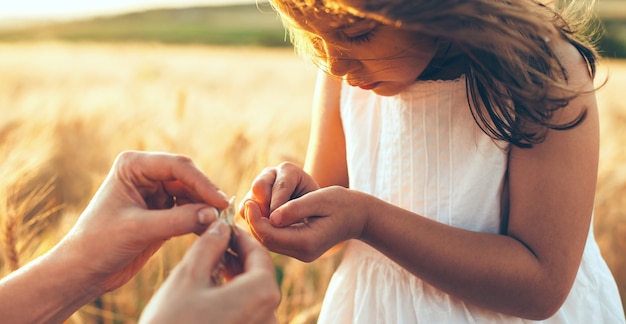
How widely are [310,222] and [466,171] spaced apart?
353 mm

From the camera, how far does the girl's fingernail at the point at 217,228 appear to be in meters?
0.90

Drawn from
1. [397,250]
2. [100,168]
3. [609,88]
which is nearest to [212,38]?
[609,88]

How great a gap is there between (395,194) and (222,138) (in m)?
1.33

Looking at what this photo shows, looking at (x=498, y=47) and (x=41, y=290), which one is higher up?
(x=498, y=47)

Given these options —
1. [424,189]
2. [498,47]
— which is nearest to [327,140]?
[424,189]

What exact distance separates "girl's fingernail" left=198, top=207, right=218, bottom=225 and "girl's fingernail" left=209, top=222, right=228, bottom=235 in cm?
4

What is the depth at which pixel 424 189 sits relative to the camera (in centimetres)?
133

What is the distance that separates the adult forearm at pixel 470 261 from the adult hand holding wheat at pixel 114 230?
0.31 meters

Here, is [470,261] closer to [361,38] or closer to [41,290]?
[361,38]

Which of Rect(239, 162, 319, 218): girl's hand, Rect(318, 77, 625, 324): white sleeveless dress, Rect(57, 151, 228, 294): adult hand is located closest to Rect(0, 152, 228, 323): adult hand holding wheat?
Rect(57, 151, 228, 294): adult hand

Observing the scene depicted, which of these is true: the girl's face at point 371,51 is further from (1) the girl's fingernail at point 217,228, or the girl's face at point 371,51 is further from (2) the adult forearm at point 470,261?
(1) the girl's fingernail at point 217,228

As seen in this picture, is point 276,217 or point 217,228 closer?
point 217,228

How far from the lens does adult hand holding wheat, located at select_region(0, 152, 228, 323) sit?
100 cm

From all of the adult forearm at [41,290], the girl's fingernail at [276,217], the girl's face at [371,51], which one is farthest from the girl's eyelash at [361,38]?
the adult forearm at [41,290]
